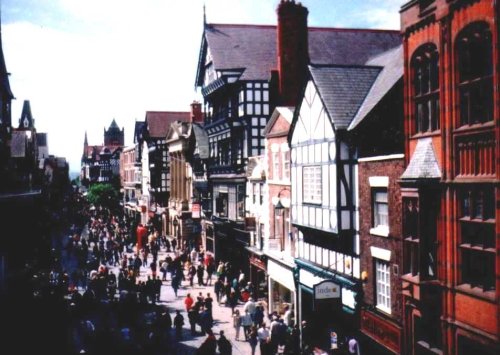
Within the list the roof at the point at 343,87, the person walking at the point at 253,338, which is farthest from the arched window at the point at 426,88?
the person walking at the point at 253,338

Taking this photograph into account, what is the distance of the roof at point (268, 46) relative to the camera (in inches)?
1302

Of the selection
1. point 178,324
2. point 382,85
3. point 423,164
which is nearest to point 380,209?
point 423,164

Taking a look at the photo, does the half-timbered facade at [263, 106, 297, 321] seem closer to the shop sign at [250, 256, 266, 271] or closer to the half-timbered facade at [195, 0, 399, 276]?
the shop sign at [250, 256, 266, 271]

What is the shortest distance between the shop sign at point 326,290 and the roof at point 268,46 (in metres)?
17.4

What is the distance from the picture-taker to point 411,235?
14000 millimetres

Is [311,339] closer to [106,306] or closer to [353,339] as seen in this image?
[353,339]

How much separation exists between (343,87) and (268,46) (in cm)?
1720

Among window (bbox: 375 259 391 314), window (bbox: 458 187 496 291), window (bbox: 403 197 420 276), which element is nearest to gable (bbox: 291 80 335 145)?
window (bbox: 375 259 391 314)

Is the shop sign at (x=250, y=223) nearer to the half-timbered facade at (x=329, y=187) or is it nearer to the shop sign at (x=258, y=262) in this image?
the shop sign at (x=258, y=262)

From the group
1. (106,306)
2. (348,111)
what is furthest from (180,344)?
(348,111)

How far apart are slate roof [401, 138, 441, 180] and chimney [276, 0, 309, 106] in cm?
1241

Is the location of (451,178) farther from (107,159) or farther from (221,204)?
(107,159)

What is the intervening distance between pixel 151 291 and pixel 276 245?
6466 mm

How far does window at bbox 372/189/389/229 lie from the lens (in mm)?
16203
